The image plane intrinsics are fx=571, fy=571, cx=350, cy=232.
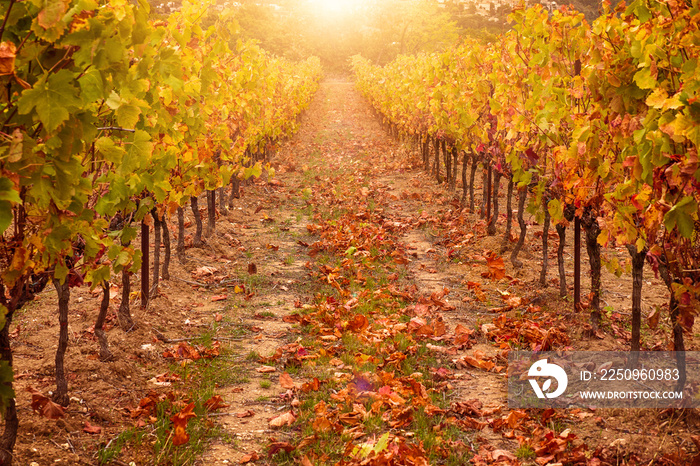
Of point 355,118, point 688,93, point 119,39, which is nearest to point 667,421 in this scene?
point 688,93

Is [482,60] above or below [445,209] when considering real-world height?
above

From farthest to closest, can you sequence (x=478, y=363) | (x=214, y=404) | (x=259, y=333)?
1. (x=259, y=333)
2. (x=478, y=363)
3. (x=214, y=404)

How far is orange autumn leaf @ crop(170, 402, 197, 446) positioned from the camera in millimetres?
3660

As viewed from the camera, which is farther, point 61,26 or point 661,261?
point 661,261

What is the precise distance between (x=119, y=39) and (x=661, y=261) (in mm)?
3421

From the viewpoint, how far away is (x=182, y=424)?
12.7 ft

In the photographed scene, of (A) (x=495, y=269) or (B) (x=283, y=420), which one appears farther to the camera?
(A) (x=495, y=269)

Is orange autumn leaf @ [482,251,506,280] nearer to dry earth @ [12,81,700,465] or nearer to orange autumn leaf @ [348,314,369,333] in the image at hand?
dry earth @ [12,81,700,465]

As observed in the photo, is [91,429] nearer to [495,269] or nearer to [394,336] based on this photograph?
[394,336]

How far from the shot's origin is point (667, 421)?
3.80 meters

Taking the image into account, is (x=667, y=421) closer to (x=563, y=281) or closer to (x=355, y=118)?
(x=563, y=281)

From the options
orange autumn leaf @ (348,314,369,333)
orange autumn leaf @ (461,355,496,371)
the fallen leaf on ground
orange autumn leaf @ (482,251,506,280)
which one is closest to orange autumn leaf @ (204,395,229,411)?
the fallen leaf on ground

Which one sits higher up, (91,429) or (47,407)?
(47,407)

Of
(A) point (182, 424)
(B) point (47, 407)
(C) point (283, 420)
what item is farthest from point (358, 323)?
(B) point (47, 407)
